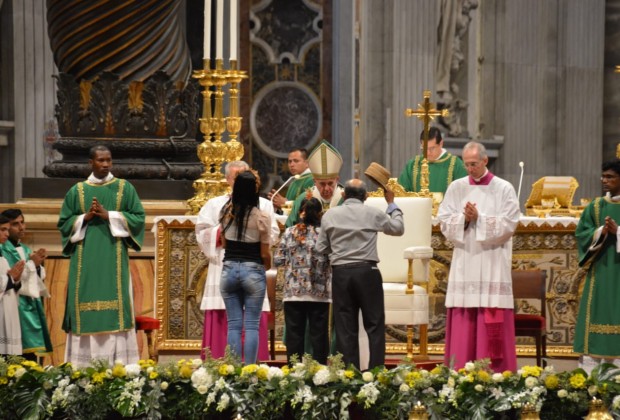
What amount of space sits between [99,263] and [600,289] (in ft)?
11.3

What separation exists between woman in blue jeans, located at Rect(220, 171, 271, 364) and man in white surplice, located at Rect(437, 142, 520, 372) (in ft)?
4.88

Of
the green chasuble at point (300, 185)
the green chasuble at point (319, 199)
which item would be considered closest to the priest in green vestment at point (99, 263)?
the green chasuble at point (319, 199)

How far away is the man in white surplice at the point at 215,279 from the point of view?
9.93 meters

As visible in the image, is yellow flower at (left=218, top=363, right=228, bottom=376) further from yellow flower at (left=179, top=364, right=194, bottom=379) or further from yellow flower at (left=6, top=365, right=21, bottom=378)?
yellow flower at (left=6, top=365, right=21, bottom=378)

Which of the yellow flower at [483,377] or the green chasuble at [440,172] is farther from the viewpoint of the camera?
the green chasuble at [440,172]

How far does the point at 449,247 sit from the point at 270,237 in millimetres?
2688

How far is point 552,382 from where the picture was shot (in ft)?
23.7

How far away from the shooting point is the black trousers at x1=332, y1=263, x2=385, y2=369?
8891 mm

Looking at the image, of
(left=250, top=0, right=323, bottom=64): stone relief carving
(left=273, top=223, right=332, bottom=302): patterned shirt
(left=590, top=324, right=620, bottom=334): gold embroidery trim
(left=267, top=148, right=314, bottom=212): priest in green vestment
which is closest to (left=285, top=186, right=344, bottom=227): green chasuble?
(left=273, top=223, right=332, bottom=302): patterned shirt

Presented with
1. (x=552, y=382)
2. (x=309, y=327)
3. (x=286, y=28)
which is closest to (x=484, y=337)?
(x=309, y=327)

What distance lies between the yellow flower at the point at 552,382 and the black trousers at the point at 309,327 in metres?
2.14

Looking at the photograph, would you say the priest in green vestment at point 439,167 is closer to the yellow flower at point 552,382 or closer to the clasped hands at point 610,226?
the clasped hands at point 610,226

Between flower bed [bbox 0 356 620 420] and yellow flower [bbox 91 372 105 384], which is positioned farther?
yellow flower [bbox 91 372 105 384]

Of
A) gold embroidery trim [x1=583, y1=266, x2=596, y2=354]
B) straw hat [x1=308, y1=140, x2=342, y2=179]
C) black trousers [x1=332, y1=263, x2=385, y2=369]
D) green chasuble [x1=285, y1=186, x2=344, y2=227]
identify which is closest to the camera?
black trousers [x1=332, y1=263, x2=385, y2=369]
